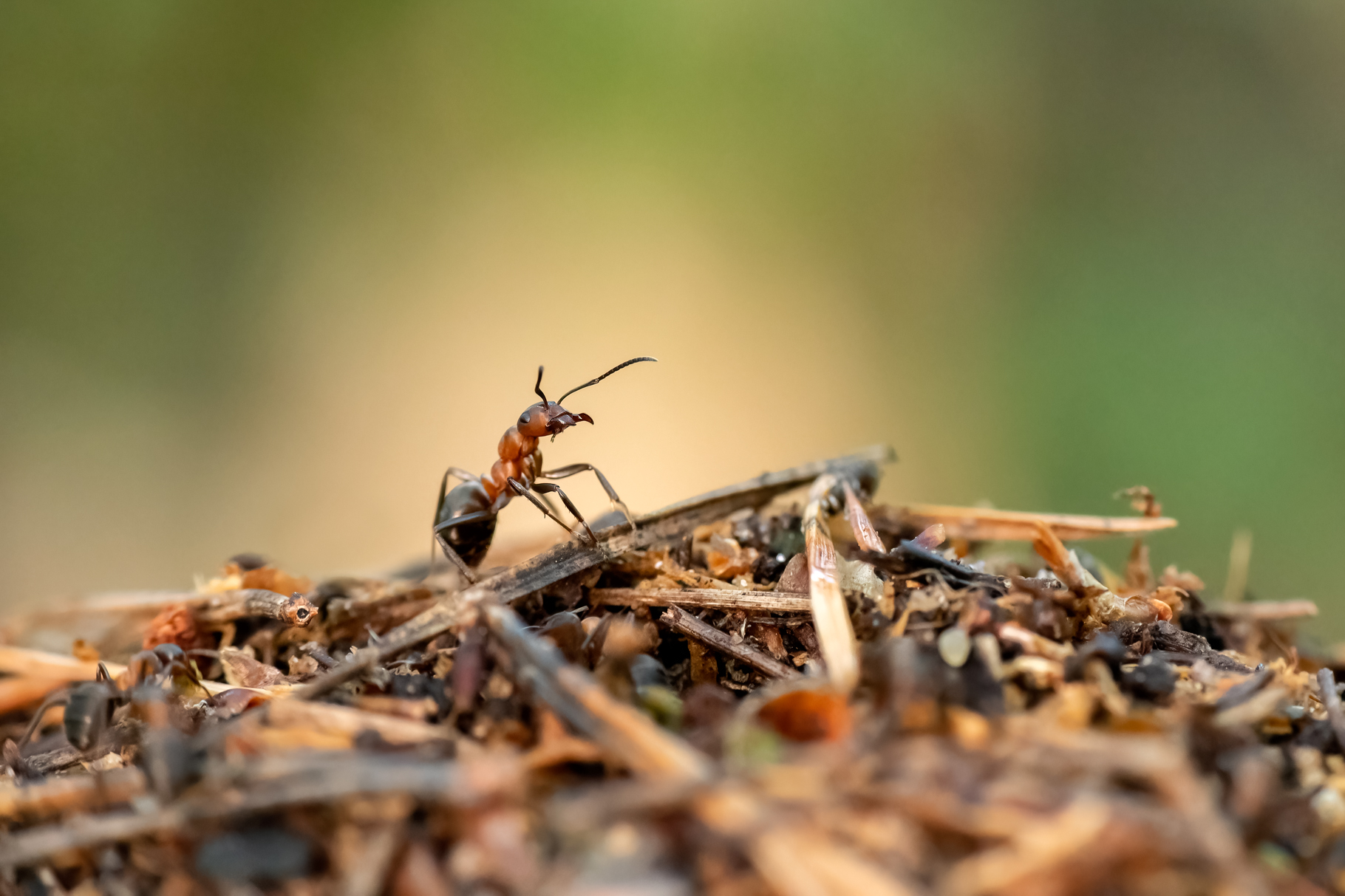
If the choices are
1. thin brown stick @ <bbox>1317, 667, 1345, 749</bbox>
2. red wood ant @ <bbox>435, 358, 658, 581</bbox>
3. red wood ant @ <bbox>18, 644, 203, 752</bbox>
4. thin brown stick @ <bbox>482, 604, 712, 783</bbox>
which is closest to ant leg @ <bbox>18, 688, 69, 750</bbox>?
red wood ant @ <bbox>18, 644, 203, 752</bbox>

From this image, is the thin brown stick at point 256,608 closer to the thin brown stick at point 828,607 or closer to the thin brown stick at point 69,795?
the thin brown stick at point 69,795

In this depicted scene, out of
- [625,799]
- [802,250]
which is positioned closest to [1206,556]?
[802,250]

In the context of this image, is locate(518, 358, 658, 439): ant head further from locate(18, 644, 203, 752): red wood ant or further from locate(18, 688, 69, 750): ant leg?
locate(18, 688, 69, 750): ant leg

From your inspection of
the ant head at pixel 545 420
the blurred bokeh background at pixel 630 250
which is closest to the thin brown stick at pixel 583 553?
the ant head at pixel 545 420

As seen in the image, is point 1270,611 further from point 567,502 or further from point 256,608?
point 256,608

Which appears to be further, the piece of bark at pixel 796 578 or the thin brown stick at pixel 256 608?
the thin brown stick at pixel 256 608

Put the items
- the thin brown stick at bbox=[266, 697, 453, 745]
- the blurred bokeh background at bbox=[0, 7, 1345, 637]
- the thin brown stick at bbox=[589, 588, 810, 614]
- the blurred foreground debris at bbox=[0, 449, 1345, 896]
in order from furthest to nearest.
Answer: the blurred bokeh background at bbox=[0, 7, 1345, 637]
the thin brown stick at bbox=[589, 588, 810, 614]
the thin brown stick at bbox=[266, 697, 453, 745]
the blurred foreground debris at bbox=[0, 449, 1345, 896]

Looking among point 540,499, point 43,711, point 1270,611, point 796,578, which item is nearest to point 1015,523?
point 1270,611
